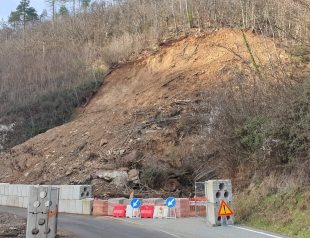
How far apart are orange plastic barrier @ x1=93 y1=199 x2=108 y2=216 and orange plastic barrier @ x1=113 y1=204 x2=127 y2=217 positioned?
1143 mm

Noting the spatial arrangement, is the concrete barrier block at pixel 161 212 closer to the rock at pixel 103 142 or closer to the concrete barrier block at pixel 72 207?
the concrete barrier block at pixel 72 207

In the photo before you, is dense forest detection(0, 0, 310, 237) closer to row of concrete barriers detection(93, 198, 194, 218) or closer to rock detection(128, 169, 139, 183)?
rock detection(128, 169, 139, 183)

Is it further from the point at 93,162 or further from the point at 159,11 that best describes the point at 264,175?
the point at 159,11

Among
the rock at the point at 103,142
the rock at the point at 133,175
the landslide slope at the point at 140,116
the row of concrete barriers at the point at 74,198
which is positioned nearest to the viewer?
the row of concrete barriers at the point at 74,198

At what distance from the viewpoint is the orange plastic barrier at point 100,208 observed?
1978 cm

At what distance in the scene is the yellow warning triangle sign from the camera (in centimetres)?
1315

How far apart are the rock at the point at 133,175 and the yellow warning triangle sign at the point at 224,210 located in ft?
35.1

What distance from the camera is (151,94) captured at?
31.5 m

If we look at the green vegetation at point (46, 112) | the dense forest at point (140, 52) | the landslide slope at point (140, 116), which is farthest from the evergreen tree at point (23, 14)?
the landslide slope at point (140, 116)

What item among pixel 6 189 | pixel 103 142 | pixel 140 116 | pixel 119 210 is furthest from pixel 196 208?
pixel 6 189

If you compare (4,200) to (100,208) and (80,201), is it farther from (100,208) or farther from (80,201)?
(100,208)

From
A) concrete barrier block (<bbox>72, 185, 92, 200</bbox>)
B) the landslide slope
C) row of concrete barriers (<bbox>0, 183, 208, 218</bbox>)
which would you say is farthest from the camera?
the landslide slope

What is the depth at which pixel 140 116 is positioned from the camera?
2916cm

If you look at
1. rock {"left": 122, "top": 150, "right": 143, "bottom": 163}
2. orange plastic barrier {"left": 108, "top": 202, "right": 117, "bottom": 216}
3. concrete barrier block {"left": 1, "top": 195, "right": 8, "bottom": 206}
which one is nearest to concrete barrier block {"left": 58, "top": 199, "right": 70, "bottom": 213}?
orange plastic barrier {"left": 108, "top": 202, "right": 117, "bottom": 216}
